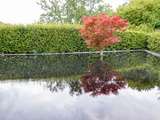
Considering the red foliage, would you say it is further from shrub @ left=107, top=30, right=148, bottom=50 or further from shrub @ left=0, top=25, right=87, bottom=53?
shrub @ left=107, top=30, right=148, bottom=50

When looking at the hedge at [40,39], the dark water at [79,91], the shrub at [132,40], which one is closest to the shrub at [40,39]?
the hedge at [40,39]

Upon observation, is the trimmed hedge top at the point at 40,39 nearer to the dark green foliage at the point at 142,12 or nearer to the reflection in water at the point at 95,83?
the dark green foliage at the point at 142,12

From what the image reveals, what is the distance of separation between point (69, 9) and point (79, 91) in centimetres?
2619

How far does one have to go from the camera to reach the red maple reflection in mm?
9906

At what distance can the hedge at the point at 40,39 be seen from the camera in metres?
19.8

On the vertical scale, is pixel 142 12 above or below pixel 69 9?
below

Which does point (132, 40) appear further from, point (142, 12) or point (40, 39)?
point (40, 39)

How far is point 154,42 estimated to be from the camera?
68.8 feet

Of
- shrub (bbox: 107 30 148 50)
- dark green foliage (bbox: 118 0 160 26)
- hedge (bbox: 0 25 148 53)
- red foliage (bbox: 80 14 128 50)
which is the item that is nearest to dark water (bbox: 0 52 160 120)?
red foliage (bbox: 80 14 128 50)

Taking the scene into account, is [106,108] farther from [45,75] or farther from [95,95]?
[45,75]

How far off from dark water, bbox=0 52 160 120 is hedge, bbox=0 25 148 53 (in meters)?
4.87

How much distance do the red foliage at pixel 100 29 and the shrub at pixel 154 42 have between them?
2.28 meters

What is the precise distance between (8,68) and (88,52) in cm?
731

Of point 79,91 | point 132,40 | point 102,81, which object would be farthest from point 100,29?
point 79,91
